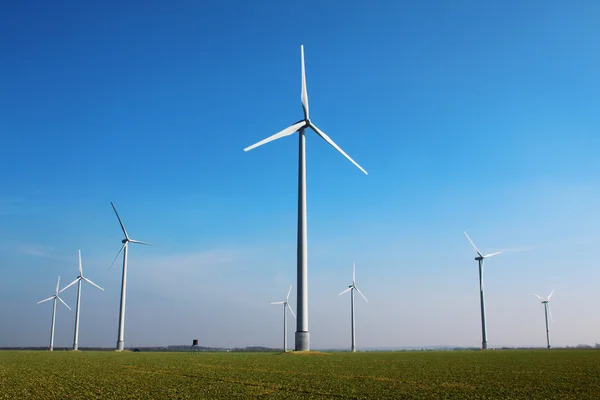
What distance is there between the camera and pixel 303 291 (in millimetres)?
46750

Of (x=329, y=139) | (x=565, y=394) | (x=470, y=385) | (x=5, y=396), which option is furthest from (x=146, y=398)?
(x=329, y=139)

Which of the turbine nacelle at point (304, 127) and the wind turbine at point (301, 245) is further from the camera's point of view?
the turbine nacelle at point (304, 127)

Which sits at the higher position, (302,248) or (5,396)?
(302,248)

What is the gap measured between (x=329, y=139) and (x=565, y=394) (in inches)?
1818

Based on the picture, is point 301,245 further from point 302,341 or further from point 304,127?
point 304,127

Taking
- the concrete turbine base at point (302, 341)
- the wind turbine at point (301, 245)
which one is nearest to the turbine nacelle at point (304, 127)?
the wind turbine at point (301, 245)

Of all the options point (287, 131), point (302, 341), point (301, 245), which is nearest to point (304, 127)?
point (287, 131)

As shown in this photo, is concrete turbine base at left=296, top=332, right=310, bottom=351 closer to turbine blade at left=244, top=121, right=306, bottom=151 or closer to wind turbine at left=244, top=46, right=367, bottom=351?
wind turbine at left=244, top=46, right=367, bottom=351

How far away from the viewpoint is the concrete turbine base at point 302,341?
1829 inches

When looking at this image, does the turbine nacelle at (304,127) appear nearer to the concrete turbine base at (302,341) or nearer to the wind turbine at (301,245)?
the wind turbine at (301,245)

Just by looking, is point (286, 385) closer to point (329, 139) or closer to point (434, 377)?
point (434, 377)

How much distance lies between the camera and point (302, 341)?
153 ft

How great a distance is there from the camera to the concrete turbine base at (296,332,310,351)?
46469 millimetres

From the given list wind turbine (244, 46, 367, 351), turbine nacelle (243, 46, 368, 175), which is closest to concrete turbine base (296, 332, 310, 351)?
wind turbine (244, 46, 367, 351)
